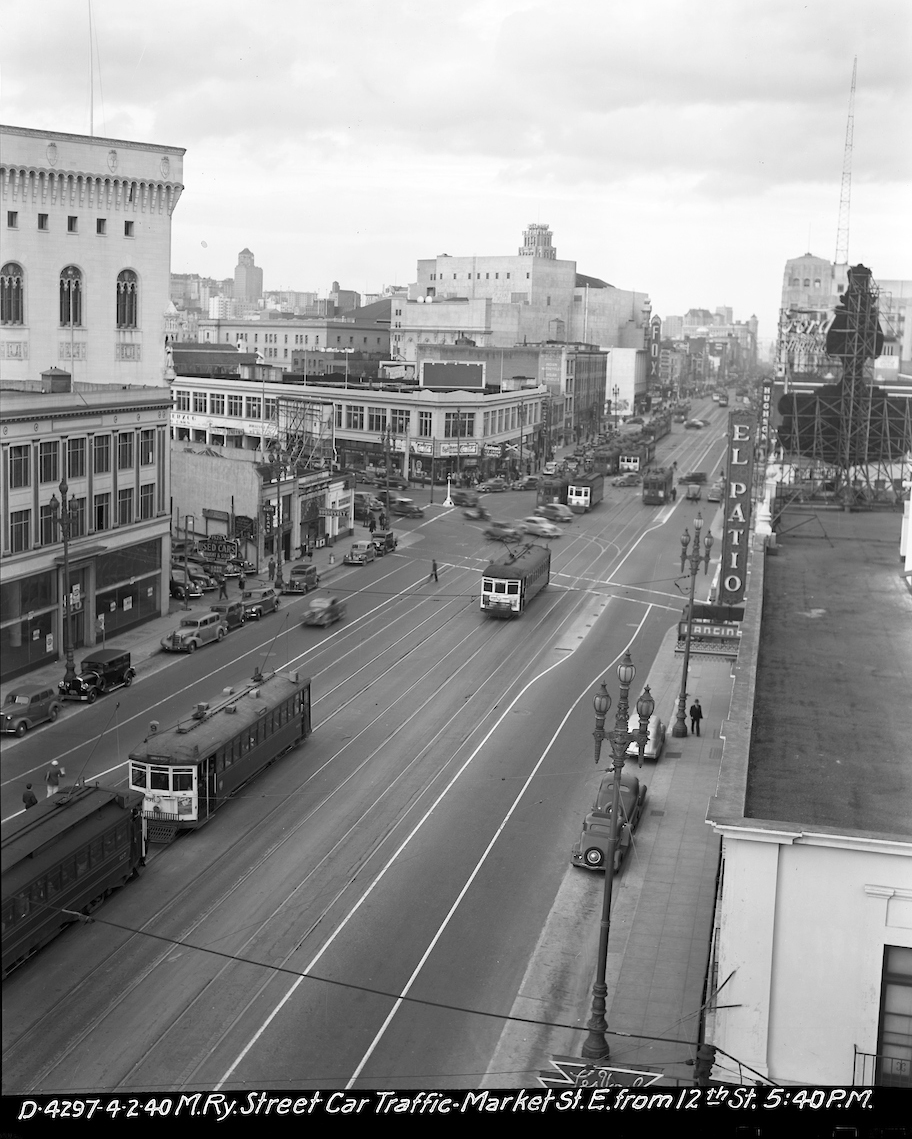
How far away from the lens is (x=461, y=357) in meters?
144

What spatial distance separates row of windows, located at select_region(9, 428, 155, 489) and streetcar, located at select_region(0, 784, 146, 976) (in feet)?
65.8

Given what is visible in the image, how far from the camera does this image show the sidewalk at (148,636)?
4300 centimetres

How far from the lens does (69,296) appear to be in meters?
54.0

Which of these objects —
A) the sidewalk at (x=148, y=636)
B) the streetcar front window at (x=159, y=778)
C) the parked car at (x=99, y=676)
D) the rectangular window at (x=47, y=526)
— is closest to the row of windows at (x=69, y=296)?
the rectangular window at (x=47, y=526)

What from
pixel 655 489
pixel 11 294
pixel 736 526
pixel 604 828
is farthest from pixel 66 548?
pixel 655 489

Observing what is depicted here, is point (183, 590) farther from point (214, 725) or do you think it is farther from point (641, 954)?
point (641, 954)

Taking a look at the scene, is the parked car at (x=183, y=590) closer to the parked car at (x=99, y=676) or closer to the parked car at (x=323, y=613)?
the parked car at (x=323, y=613)

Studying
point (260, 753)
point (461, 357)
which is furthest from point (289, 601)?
point (461, 357)

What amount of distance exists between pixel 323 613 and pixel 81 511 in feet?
37.7

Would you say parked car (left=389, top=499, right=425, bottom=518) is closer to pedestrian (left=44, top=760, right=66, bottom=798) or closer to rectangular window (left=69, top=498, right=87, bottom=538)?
rectangular window (left=69, top=498, right=87, bottom=538)

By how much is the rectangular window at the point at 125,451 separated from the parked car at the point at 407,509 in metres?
38.2

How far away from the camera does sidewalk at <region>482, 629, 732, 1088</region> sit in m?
22.6

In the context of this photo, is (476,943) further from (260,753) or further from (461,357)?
(461,357)

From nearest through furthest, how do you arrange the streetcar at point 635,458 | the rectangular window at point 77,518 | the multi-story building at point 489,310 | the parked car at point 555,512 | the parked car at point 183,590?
the rectangular window at point 77,518 < the parked car at point 183,590 < the parked car at point 555,512 < the streetcar at point 635,458 < the multi-story building at point 489,310
